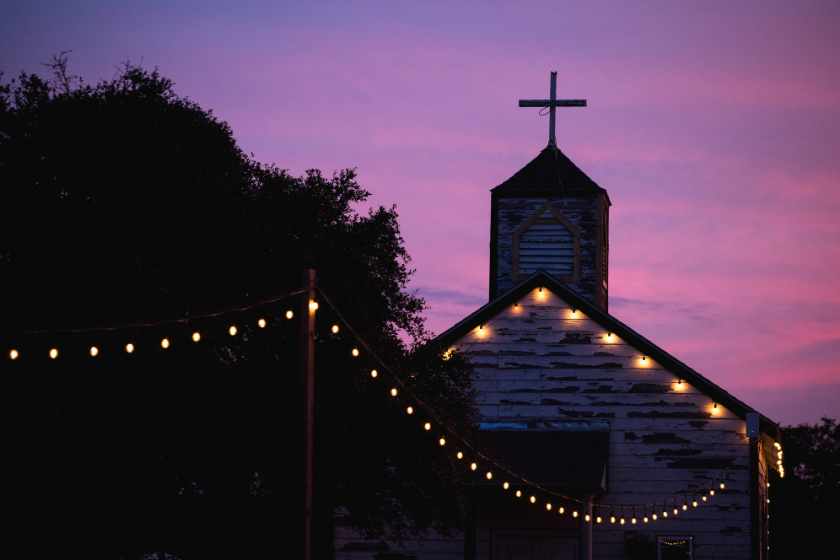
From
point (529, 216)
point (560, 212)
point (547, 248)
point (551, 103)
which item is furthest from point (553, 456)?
point (551, 103)

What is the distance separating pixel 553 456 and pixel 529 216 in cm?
763

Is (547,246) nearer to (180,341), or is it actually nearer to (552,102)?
(552,102)

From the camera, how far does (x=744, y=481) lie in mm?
20516

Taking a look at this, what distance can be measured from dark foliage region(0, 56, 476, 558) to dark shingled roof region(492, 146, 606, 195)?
9325mm

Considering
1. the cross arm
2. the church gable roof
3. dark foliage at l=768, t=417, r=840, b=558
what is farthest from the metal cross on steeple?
dark foliage at l=768, t=417, r=840, b=558

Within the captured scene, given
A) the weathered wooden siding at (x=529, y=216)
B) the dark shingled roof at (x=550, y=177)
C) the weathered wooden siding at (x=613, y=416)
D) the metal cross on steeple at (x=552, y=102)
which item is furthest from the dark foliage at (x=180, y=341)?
the metal cross on steeple at (x=552, y=102)

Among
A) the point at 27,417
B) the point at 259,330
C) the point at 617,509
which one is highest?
the point at 259,330

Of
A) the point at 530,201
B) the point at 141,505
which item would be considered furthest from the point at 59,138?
the point at 530,201

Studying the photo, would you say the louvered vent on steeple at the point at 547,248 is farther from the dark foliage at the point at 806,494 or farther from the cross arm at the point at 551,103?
the dark foliage at the point at 806,494

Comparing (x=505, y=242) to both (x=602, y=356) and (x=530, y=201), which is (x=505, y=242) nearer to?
(x=530, y=201)

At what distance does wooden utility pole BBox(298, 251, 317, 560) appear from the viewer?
10.7 m

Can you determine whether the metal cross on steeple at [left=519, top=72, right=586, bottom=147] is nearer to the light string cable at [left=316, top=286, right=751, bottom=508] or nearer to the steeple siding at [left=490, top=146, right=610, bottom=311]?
the steeple siding at [left=490, top=146, right=610, bottom=311]

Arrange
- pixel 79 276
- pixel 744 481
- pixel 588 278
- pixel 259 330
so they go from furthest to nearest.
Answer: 1. pixel 588 278
2. pixel 744 481
3. pixel 259 330
4. pixel 79 276

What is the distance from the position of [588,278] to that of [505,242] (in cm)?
233
